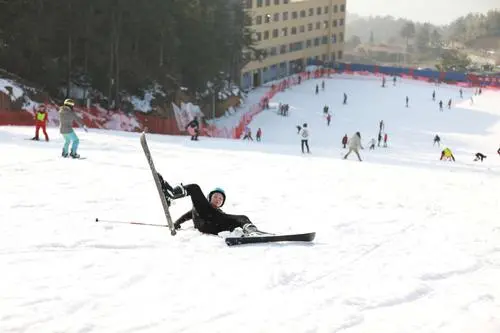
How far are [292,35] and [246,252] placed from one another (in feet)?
270

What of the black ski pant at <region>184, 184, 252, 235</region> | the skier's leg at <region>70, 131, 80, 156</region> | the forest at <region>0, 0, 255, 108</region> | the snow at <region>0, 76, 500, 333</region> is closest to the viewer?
the snow at <region>0, 76, 500, 333</region>

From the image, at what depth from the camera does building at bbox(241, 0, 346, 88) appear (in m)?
79.4

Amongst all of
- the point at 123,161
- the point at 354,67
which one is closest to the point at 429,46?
the point at 354,67

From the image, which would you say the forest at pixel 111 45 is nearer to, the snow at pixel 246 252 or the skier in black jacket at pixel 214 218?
the snow at pixel 246 252

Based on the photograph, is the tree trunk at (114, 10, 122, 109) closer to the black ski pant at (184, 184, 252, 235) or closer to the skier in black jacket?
the skier in black jacket

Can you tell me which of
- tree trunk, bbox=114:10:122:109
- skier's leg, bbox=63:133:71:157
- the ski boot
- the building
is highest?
the building

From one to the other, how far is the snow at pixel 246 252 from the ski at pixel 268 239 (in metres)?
0.12

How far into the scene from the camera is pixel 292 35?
3465 inches

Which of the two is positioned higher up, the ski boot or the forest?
the forest

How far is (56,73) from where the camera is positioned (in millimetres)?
33188

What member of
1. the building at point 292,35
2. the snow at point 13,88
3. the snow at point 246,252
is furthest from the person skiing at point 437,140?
the building at point 292,35

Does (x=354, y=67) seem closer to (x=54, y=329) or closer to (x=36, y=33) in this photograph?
(x=36, y=33)

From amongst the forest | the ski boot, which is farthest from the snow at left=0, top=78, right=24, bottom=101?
the ski boot

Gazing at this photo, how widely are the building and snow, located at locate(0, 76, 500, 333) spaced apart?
60120mm
